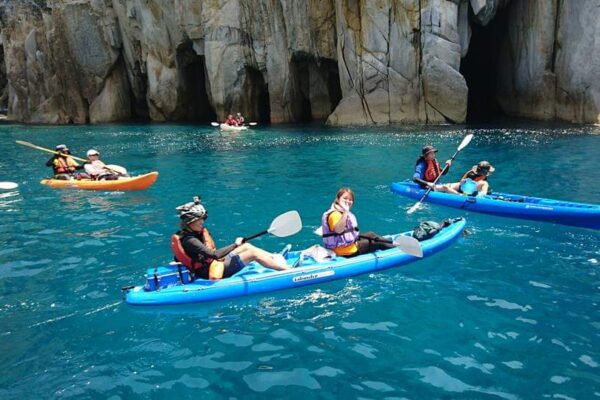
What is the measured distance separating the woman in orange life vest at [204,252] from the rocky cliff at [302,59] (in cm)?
2088

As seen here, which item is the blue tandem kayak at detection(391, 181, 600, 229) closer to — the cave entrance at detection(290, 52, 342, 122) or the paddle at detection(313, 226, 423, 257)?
the paddle at detection(313, 226, 423, 257)

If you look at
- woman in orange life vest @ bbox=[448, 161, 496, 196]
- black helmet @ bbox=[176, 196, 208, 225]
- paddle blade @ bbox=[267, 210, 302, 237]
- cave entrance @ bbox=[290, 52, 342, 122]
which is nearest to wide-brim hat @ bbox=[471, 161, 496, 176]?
woman in orange life vest @ bbox=[448, 161, 496, 196]

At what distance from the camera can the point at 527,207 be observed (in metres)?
9.43

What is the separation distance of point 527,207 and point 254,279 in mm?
5676

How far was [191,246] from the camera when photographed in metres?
6.33

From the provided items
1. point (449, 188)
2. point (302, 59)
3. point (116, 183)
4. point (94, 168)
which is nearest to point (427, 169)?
point (449, 188)

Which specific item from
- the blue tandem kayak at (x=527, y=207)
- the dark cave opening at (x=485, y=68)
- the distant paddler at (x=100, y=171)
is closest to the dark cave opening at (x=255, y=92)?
the dark cave opening at (x=485, y=68)

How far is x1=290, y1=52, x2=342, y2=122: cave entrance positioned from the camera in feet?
106

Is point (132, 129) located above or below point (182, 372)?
above

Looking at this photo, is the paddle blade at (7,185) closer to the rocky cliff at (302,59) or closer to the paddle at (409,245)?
the paddle at (409,245)

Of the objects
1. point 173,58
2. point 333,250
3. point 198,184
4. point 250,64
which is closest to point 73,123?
point 173,58

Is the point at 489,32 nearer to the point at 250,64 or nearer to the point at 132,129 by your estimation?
the point at 250,64

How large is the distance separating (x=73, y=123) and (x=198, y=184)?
2969 cm

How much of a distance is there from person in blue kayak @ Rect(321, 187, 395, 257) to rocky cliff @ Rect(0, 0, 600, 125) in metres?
19.4
